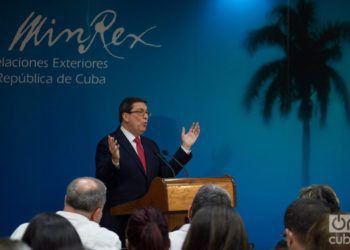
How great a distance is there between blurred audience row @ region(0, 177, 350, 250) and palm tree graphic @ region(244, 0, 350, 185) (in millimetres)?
2863

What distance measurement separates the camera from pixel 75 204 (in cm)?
392

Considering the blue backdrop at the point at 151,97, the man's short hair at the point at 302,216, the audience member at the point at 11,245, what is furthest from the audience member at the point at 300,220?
the blue backdrop at the point at 151,97

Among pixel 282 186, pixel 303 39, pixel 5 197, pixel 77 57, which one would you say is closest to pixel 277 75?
pixel 303 39

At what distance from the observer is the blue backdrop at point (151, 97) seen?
6273mm

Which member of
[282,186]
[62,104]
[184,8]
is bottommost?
[282,186]

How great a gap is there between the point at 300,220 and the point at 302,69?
3398 millimetres

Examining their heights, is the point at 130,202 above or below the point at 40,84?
below

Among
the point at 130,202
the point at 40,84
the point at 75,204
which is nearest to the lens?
the point at 75,204

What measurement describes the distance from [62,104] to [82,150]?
43cm

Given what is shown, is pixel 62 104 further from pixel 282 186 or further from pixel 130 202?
pixel 282 186

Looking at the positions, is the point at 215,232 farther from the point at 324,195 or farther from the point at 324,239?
the point at 324,195

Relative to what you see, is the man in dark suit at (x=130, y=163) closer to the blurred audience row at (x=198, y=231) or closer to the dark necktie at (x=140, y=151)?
the dark necktie at (x=140, y=151)

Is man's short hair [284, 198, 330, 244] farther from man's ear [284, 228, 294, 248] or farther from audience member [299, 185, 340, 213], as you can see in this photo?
audience member [299, 185, 340, 213]

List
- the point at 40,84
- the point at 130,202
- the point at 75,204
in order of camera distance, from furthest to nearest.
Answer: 1. the point at 40,84
2. the point at 130,202
3. the point at 75,204
